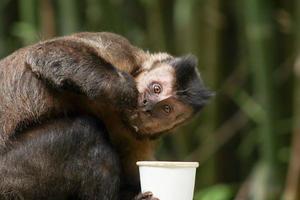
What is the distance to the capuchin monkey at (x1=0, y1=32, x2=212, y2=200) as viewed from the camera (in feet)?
13.9

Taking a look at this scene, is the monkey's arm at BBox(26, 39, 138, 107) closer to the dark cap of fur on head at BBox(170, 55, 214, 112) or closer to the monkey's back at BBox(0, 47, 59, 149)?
the monkey's back at BBox(0, 47, 59, 149)

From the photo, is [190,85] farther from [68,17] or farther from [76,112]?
[68,17]

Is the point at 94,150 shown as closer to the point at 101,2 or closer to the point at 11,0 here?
the point at 101,2

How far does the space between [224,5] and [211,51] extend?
597 mm

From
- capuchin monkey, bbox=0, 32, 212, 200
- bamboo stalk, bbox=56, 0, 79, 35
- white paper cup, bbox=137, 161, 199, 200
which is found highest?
bamboo stalk, bbox=56, 0, 79, 35

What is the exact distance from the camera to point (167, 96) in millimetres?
4480

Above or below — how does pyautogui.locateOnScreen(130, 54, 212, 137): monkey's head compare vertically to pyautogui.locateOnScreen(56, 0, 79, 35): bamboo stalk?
below

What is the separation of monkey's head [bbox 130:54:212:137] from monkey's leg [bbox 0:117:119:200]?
0.27 m

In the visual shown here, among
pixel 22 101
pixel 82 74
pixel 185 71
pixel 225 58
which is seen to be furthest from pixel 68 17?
pixel 82 74

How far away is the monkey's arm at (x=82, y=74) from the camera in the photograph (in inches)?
165

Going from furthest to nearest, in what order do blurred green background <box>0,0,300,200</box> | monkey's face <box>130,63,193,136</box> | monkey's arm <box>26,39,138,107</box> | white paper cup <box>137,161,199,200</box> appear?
blurred green background <box>0,0,300,200</box> → monkey's face <box>130,63,193,136</box> → monkey's arm <box>26,39,138,107</box> → white paper cup <box>137,161,199,200</box>

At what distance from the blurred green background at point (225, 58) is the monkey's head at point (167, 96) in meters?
1.65

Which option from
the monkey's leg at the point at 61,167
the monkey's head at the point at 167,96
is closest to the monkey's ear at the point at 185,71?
the monkey's head at the point at 167,96

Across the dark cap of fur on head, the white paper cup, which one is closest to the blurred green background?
the dark cap of fur on head
